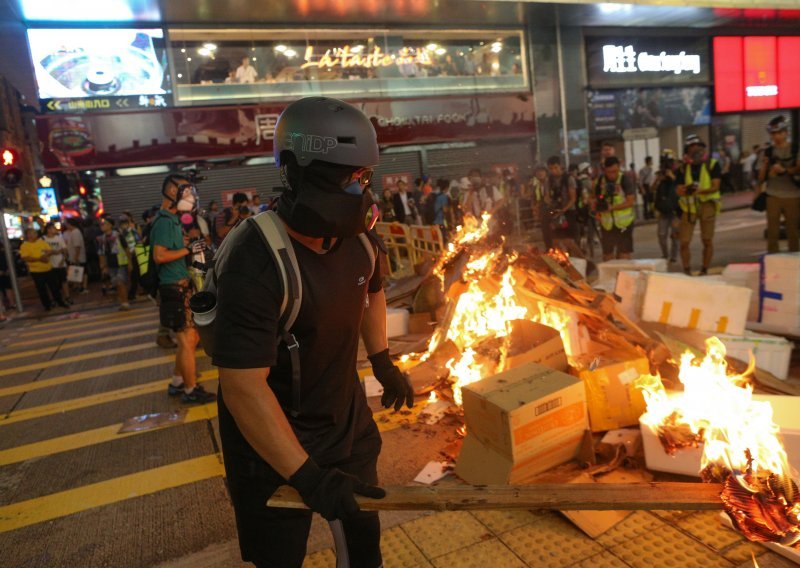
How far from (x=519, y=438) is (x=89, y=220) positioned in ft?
65.9

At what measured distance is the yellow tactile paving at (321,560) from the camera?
3088 millimetres

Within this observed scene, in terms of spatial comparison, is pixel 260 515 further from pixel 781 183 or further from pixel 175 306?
pixel 781 183

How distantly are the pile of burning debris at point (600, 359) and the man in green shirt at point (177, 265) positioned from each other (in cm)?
237

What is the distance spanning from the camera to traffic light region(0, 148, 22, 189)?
477 inches

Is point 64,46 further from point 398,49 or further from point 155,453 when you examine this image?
point 155,453

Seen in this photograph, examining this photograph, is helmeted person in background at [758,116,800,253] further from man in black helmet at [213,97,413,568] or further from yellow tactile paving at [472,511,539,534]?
man in black helmet at [213,97,413,568]

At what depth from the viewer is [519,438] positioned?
348cm

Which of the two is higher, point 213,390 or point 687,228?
point 687,228

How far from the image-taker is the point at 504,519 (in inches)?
134

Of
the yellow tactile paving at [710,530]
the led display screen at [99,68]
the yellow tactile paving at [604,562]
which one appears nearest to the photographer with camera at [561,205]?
the yellow tactile paving at [710,530]

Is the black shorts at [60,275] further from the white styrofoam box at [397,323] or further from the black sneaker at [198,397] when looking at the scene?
the white styrofoam box at [397,323]

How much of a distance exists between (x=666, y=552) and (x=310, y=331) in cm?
241

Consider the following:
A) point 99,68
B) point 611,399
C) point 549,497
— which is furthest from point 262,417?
point 99,68

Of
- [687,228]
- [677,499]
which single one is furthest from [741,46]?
[677,499]
